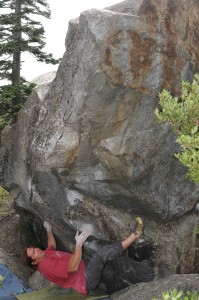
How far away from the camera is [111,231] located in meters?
10.3

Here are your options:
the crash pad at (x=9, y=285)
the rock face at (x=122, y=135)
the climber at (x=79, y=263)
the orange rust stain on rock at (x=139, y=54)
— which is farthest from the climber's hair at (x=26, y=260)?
the orange rust stain on rock at (x=139, y=54)

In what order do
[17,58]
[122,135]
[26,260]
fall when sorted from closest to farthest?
1. [122,135]
2. [26,260]
3. [17,58]

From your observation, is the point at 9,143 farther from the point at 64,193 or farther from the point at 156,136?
the point at 156,136

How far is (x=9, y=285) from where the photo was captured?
37.9ft

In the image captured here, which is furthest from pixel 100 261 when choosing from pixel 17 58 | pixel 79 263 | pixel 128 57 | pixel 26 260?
pixel 17 58

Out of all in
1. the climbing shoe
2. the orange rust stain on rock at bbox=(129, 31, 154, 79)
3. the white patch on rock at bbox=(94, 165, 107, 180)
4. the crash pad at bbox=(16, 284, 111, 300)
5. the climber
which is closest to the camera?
the orange rust stain on rock at bbox=(129, 31, 154, 79)

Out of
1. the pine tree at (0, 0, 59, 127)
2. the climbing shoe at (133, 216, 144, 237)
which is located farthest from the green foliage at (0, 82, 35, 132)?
the climbing shoe at (133, 216, 144, 237)

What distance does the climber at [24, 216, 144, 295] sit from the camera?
31.5 ft

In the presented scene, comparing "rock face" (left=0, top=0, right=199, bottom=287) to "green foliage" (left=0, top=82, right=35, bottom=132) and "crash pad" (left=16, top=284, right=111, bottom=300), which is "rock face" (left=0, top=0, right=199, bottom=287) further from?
"green foliage" (left=0, top=82, right=35, bottom=132)

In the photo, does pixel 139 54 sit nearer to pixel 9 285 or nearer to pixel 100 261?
pixel 100 261

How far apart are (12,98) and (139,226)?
7788 millimetres

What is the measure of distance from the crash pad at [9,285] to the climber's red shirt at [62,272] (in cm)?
186

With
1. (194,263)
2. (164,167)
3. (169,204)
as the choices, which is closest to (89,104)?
(164,167)

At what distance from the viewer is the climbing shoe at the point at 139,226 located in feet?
32.0
